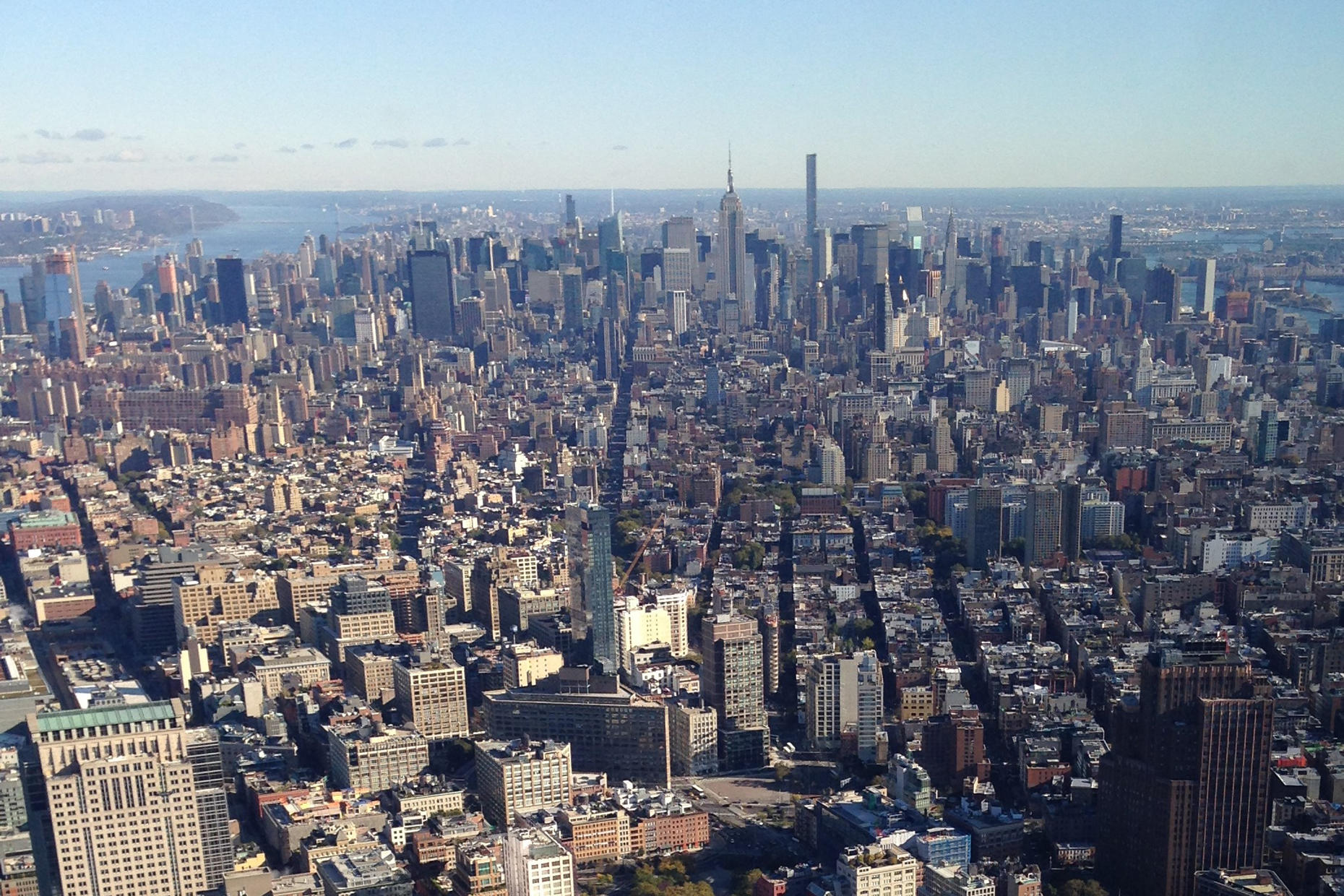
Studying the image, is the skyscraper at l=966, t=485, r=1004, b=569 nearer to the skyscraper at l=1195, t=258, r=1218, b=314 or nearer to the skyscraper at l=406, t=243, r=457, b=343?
the skyscraper at l=1195, t=258, r=1218, b=314

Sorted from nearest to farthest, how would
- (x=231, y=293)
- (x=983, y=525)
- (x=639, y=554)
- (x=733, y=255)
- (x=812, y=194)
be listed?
(x=639, y=554) < (x=983, y=525) < (x=812, y=194) < (x=231, y=293) < (x=733, y=255)

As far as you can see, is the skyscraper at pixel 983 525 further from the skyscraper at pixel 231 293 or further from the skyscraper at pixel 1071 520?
the skyscraper at pixel 231 293

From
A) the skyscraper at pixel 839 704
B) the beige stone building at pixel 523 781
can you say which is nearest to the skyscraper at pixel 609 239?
the skyscraper at pixel 839 704

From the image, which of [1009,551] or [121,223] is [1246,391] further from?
[121,223]

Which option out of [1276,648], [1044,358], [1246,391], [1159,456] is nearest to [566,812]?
[1276,648]

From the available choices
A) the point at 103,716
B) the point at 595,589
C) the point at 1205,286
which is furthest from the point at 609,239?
the point at 103,716

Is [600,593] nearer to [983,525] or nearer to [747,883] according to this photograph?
[747,883]
